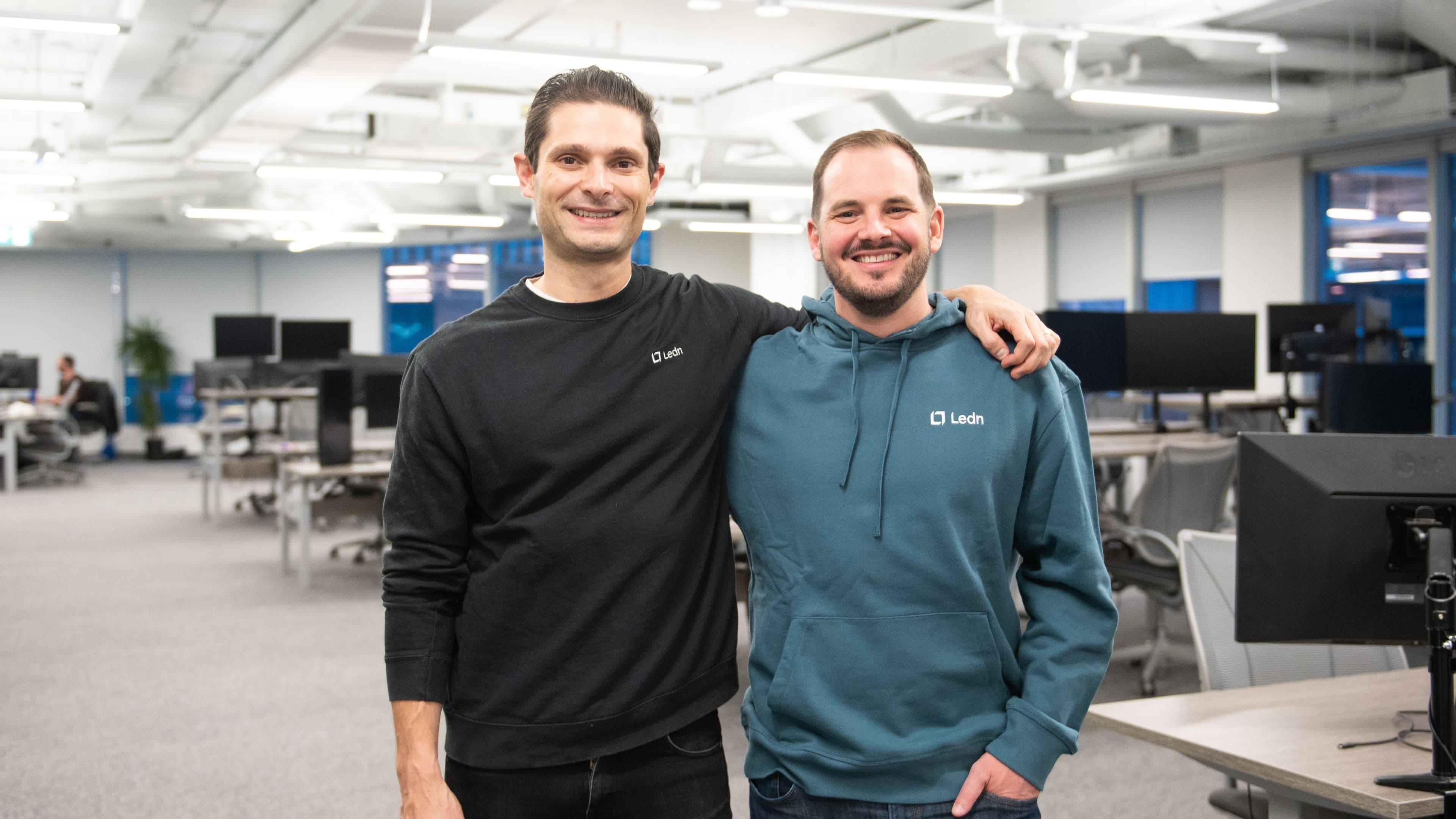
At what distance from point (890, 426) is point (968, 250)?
12740 mm

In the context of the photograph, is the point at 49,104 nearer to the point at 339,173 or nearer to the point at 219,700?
the point at 339,173

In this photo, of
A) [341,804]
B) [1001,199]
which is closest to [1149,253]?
[1001,199]

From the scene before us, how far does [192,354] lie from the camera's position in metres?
17.1

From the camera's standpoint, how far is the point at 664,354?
159 cm

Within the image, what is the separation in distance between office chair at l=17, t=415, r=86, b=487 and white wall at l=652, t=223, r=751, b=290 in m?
7.25

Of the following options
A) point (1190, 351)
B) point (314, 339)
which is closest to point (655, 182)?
point (1190, 351)

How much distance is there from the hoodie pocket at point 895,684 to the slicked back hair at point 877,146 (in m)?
0.57

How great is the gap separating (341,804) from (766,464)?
2.51 meters

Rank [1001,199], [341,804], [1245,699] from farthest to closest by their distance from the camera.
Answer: [1001,199] < [341,804] < [1245,699]

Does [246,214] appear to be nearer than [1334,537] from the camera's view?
No

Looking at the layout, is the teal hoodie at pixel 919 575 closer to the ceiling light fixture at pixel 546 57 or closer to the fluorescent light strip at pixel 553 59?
the ceiling light fixture at pixel 546 57

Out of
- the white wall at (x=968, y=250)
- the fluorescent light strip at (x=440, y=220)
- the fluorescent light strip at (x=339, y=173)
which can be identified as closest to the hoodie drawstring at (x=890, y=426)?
the fluorescent light strip at (x=339, y=173)

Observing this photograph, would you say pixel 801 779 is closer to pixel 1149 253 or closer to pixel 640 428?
pixel 640 428

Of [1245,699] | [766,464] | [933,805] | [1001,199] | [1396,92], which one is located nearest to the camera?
[933,805]
